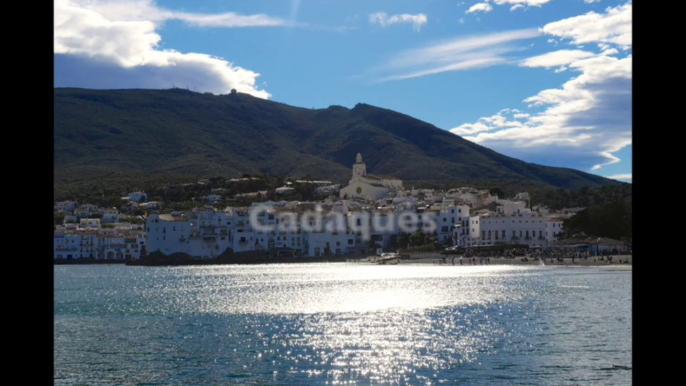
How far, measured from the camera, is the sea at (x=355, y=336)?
1383 cm

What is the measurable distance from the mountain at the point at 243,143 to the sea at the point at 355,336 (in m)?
73.2

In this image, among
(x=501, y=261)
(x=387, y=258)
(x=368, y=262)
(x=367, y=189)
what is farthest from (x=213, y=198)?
(x=501, y=261)

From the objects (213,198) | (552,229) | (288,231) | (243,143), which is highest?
(243,143)

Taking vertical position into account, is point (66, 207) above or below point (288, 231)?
above

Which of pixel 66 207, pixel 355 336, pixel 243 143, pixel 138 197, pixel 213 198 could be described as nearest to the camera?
pixel 355 336

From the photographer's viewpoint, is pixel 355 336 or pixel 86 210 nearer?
pixel 355 336

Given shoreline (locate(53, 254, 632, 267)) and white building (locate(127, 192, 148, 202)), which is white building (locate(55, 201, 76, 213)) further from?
shoreline (locate(53, 254, 632, 267))

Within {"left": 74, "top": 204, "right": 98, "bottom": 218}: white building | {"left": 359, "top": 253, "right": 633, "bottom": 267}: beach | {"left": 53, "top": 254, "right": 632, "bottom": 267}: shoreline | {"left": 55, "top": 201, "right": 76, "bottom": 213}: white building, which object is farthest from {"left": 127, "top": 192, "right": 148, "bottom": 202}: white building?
Result: {"left": 359, "top": 253, "right": 633, "bottom": 267}: beach

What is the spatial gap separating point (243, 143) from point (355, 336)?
127m

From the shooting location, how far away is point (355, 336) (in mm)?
19266

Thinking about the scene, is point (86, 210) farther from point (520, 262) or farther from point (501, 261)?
point (520, 262)
